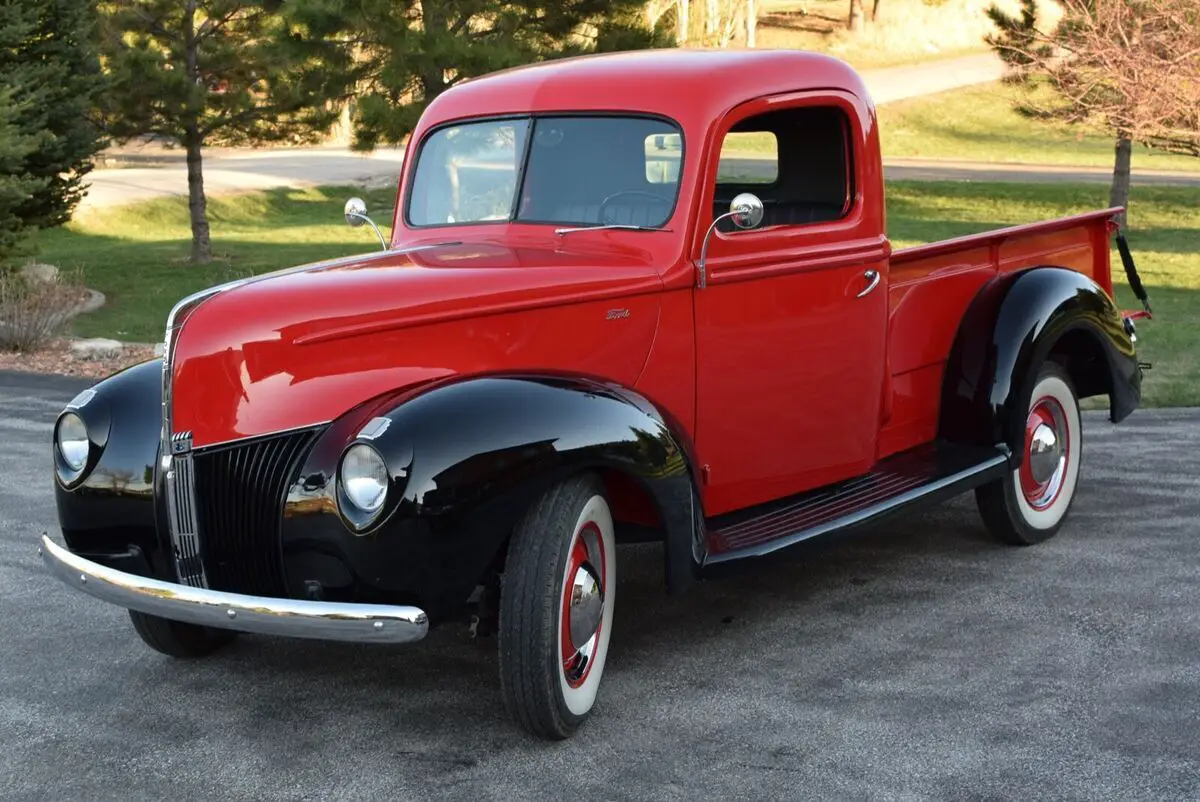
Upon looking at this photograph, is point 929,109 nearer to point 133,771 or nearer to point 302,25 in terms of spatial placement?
point 302,25

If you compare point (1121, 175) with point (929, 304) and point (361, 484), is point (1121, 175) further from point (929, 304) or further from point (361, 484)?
point (361, 484)

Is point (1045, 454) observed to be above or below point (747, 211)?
below

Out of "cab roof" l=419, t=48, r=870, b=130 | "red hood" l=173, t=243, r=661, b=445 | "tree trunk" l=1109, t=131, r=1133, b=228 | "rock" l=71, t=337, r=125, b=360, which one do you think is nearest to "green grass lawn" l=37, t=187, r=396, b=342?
"rock" l=71, t=337, r=125, b=360

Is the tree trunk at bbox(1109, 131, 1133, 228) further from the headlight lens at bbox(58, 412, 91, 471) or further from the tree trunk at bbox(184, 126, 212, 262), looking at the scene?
the headlight lens at bbox(58, 412, 91, 471)

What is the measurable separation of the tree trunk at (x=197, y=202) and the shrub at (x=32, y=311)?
6.34 meters

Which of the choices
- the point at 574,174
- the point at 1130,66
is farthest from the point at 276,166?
the point at 574,174

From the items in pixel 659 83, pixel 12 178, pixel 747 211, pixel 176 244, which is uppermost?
pixel 659 83

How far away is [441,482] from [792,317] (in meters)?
1.80

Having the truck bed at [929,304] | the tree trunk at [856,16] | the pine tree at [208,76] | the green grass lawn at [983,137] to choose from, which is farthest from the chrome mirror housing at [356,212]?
the tree trunk at [856,16]

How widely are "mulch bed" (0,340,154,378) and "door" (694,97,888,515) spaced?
24.6 feet

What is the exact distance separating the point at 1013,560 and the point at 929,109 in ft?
117

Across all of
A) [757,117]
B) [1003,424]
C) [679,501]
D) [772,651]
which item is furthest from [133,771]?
[1003,424]

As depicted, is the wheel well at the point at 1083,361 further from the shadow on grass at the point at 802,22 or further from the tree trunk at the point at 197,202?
the shadow on grass at the point at 802,22

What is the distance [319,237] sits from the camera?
2356cm
